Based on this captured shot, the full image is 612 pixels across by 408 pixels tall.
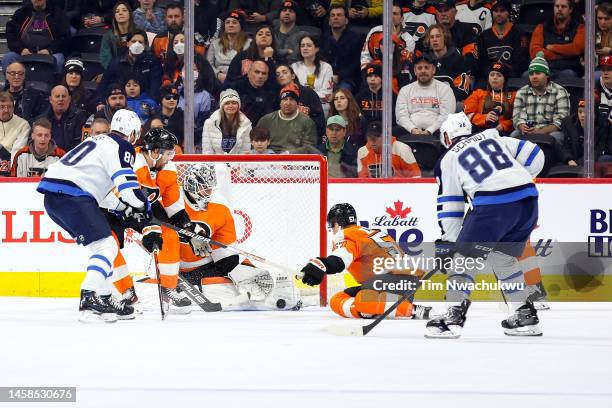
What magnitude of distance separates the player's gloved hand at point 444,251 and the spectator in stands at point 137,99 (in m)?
2.96

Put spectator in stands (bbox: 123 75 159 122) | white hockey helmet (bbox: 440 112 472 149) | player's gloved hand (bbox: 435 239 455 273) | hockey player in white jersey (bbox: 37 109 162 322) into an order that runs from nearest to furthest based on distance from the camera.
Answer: player's gloved hand (bbox: 435 239 455 273)
white hockey helmet (bbox: 440 112 472 149)
hockey player in white jersey (bbox: 37 109 162 322)
spectator in stands (bbox: 123 75 159 122)

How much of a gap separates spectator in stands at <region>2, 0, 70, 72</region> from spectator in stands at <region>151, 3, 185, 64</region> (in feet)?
2.51

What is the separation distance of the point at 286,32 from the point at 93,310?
281 centimetres

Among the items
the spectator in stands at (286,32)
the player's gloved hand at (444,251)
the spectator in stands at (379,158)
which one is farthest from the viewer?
the spectator in stands at (286,32)

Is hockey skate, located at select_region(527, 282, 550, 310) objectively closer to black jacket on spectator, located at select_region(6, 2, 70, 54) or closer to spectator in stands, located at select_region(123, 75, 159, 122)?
spectator in stands, located at select_region(123, 75, 159, 122)

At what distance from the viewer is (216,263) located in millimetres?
6078

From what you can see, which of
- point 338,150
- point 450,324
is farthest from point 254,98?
point 450,324

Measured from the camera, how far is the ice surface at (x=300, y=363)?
10.0 ft

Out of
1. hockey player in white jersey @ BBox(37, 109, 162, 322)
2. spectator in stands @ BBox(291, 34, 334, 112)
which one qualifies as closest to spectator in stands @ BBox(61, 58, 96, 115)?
spectator in stands @ BBox(291, 34, 334, 112)

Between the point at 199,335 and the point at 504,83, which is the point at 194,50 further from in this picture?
the point at 199,335

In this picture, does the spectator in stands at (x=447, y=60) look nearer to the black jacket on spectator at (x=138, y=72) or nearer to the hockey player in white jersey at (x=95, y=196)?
the black jacket on spectator at (x=138, y=72)

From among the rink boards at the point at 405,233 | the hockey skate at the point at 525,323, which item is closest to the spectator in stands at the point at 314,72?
the rink boards at the point at 405,233

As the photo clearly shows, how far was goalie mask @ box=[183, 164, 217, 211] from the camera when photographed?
6074 mm

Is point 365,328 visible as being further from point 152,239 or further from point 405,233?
point 405,233
